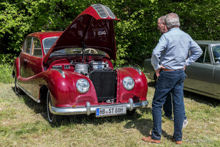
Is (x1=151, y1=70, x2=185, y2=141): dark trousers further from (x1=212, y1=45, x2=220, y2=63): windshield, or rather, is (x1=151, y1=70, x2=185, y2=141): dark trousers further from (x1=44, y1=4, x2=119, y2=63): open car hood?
(x1=212, y1=45, x2=220, y2=63): windshield

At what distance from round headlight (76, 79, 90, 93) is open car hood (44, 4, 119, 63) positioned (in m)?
1.12

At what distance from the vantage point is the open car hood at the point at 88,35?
4.64 meters

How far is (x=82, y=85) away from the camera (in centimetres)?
407

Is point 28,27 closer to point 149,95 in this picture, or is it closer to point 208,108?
point 149,95

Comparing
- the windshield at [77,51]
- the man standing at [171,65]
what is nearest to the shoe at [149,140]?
the man standing at [171,65]

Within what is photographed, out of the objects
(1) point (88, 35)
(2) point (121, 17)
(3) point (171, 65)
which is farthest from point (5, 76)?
(3) point (171, 65)

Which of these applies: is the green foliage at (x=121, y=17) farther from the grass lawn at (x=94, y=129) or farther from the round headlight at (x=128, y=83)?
the round headlight at (x=128, y=83)

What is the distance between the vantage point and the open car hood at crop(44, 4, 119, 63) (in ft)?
15.2

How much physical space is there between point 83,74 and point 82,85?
628 millimetres

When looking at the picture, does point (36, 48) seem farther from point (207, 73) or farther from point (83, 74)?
point (207, 73)

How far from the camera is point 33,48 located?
229 inches

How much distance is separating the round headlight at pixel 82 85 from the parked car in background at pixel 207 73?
125 inches

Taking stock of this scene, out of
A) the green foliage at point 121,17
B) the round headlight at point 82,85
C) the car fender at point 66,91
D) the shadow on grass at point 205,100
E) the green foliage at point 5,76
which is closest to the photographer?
the car fender at point 66,91

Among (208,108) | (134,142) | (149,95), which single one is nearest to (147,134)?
(134,142)
